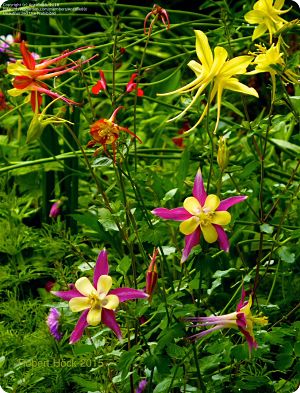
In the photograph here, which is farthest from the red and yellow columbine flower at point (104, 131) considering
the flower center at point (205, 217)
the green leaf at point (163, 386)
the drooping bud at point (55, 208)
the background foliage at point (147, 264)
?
the drooping bud at point (55, 208)

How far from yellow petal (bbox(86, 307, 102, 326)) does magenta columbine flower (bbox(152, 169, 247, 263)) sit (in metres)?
0.13

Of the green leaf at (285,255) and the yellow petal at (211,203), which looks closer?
the yellow petal at (211,203)

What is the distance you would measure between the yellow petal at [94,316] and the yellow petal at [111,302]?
1 cm

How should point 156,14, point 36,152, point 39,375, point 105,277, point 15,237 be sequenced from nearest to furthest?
point 105,277 < point 156,14 < point 39,375 < point 15,237 < point 36,152

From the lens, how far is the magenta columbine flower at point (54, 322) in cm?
147

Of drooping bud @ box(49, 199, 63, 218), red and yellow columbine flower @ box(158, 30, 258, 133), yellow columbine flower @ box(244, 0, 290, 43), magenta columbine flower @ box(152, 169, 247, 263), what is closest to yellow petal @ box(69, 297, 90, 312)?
magenta columbine flower @ box(152, 169, 247, 263)

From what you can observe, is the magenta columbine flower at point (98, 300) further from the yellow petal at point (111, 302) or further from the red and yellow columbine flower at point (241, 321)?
the red and yellow columbine flower at point (241, 321)

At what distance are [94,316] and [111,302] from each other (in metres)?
0.03

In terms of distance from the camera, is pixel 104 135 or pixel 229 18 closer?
pixel 104 135

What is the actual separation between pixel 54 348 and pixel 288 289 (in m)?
0.49

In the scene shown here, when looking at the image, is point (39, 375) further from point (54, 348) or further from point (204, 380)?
point (204, 380)

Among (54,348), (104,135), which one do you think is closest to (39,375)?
(54,348)

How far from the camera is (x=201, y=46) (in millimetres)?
1123

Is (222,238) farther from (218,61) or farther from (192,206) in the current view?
(218,61)
